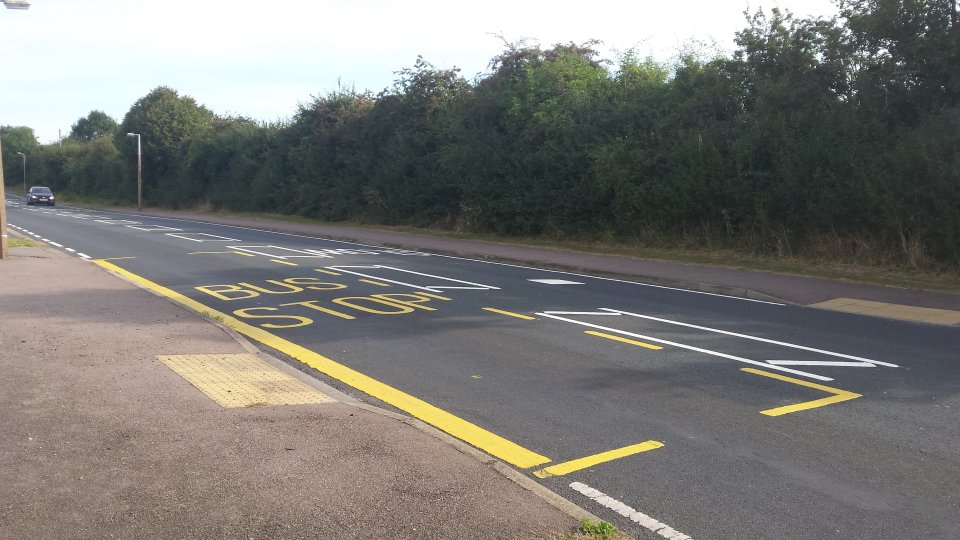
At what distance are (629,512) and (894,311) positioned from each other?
9.75 meters

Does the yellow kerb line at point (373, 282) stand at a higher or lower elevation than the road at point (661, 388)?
lower

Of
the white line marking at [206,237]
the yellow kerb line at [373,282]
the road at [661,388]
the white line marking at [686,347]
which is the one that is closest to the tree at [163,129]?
the white line marking at [206,237]

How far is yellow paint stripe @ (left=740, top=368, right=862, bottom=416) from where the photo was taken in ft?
22.1

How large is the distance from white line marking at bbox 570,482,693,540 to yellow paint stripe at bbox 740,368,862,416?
240 cm

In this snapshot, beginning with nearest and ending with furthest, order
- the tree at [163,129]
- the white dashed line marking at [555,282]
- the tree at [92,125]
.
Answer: the white dashed line marking at [555,282] < the tree at [163,129] < the tree at [92,125]

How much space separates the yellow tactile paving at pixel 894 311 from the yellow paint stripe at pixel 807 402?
16.7ft

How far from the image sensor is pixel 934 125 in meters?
15.7

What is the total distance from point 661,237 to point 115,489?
62.7ft

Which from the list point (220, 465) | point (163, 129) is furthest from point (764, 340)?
point (163, 129)

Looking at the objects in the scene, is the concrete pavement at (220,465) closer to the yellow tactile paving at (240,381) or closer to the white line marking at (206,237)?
the yellow tactile paving at (240,381)

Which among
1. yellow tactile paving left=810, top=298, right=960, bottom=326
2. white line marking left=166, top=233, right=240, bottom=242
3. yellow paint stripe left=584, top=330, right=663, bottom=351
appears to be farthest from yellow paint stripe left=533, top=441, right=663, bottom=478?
white line marking left=166, top=233, right=240, bottom=242

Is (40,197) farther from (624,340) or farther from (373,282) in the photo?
(624,340)

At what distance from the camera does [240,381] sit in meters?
7.14

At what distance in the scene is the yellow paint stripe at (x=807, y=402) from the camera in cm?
674
